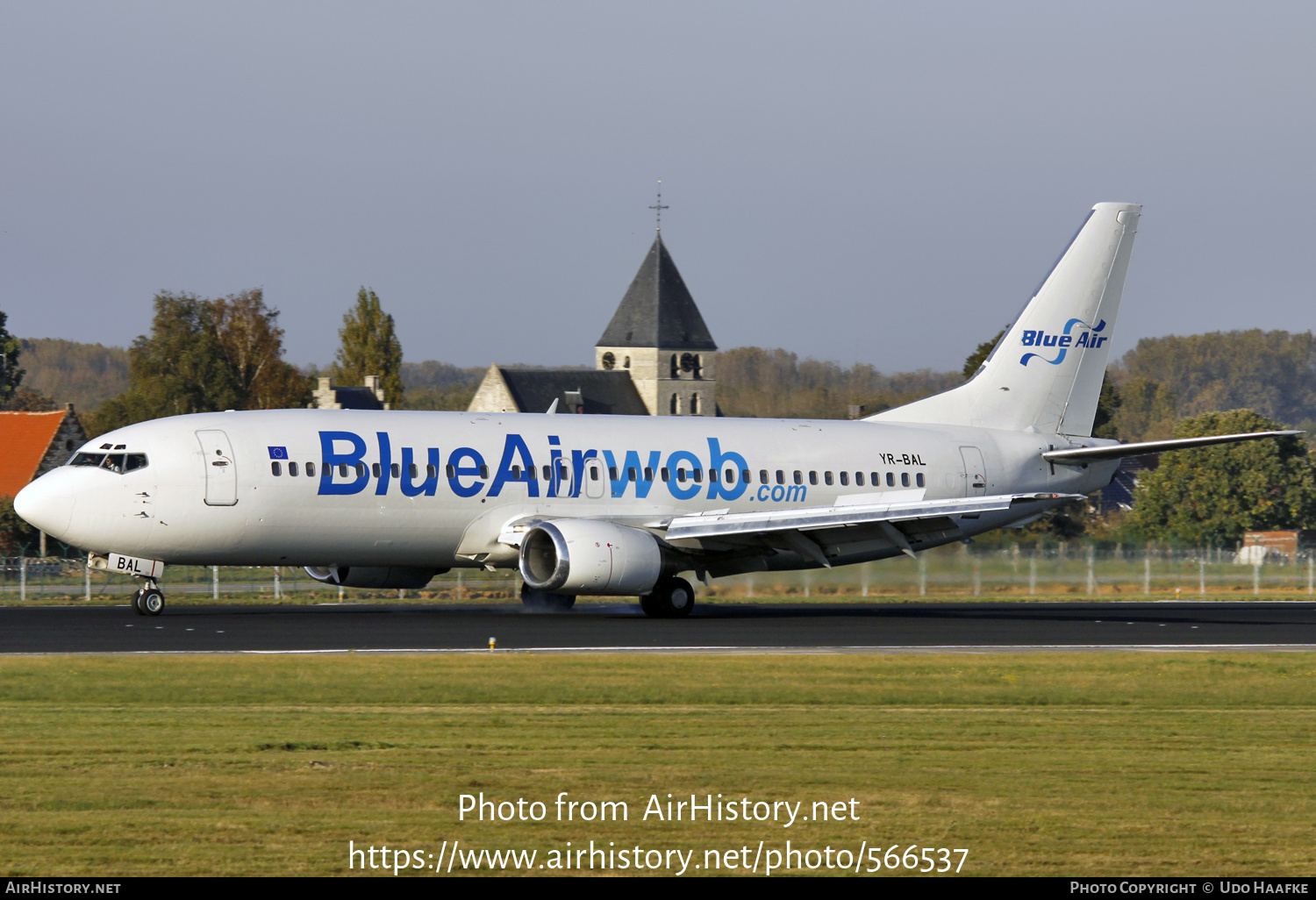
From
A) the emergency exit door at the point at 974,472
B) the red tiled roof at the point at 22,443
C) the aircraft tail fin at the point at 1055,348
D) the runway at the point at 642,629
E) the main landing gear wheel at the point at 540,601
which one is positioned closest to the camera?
the runway at the point at 642,629

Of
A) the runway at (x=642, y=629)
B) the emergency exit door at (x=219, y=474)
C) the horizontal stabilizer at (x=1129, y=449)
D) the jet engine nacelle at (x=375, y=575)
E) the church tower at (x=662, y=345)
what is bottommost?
the runway at (x=642, y=629)

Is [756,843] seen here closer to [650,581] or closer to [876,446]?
[650,581]

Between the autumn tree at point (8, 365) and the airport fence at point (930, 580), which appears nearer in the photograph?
the airport fence at point (930, 580)

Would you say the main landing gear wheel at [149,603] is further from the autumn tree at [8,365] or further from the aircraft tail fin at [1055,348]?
the autumn tree at [8,365]

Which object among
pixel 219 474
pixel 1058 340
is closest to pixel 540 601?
pixel 219 474

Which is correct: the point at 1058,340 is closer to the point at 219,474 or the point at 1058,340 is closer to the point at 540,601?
the point at 540,601

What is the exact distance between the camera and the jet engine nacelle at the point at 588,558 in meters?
31.4

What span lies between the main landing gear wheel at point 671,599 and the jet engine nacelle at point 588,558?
4.28 ft

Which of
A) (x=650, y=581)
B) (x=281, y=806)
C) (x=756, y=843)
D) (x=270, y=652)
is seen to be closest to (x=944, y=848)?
(x=756, y=843)

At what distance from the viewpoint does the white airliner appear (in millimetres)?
30844

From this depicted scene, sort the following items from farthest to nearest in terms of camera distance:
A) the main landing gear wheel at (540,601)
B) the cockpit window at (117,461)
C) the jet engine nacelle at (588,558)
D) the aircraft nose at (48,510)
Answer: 1. the main landing gear wheel at (540,601)
2. the jet engine nacelle at (588,558)
3. the cockpit window at (117,461)
4. the aircraft nose at (48,510)

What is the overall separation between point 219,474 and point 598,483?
788cm

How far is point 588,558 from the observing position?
31.5 m

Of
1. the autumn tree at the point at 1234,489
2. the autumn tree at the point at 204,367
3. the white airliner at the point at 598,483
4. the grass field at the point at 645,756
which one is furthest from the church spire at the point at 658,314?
the grass field at the point at 645,756
